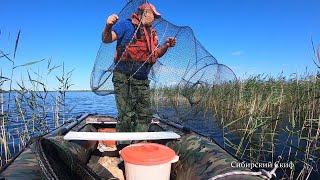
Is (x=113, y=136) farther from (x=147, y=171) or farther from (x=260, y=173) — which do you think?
(x=260, y=173)

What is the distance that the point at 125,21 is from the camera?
4.75 meters

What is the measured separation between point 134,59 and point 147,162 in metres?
1.73

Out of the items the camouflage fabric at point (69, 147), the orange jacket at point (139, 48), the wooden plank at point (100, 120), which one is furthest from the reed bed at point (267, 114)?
the camouflage fabric at point (69, 147)

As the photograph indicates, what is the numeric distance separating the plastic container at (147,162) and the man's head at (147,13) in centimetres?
177

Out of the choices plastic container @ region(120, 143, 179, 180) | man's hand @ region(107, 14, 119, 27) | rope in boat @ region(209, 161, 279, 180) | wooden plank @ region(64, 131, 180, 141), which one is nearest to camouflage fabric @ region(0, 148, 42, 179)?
wooden plank @ region(64, 131, 180, 141)

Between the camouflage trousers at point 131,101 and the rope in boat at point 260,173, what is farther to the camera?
the camouflage trousers at point 131,101

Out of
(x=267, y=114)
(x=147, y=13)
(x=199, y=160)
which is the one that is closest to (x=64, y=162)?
(x=199, y=160)

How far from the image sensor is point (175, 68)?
16.6 feet

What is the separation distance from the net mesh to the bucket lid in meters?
1.44

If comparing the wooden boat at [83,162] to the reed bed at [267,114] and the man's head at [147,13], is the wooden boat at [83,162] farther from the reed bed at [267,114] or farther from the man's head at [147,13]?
the man's head at [147,13]

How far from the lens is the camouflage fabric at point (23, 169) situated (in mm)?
2705

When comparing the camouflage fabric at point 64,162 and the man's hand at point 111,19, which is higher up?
the man's hand at point 111,19

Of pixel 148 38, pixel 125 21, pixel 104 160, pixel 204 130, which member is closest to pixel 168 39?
pixel 148 38

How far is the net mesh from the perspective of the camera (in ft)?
15.9
